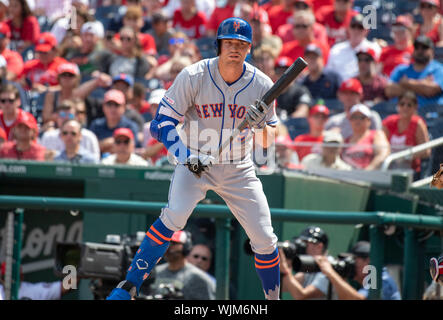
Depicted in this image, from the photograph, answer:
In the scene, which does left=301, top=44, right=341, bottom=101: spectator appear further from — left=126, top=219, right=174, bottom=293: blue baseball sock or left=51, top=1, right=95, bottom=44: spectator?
left=126, top=219, right=174, bottom=293: blue baseball sock

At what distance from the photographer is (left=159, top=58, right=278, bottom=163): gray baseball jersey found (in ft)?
14.6

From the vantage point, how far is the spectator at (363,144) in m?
6.79

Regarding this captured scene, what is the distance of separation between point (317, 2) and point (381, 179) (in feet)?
12.9

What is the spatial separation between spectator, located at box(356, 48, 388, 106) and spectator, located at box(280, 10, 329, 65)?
2.57 ft

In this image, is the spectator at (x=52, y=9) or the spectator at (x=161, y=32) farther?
the spectator at (x=52, y=9)

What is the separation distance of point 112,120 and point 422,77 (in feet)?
10.4

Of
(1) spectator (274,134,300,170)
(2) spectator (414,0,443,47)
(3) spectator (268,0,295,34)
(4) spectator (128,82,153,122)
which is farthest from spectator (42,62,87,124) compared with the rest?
(2) spectator (414,0,443,47)

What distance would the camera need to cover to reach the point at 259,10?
9945 millimetres

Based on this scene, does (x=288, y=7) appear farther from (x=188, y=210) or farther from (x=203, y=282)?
(x=188, y=210)

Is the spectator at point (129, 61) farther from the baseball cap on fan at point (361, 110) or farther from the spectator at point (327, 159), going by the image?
the spectator at point (327, 159)

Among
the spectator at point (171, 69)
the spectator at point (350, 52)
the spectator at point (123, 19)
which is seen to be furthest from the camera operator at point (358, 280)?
the spectator at point (123, 19)

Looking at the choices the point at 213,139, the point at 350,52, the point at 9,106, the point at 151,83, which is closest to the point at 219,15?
the point at 151,83

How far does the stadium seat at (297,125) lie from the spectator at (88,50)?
9.27 feet
